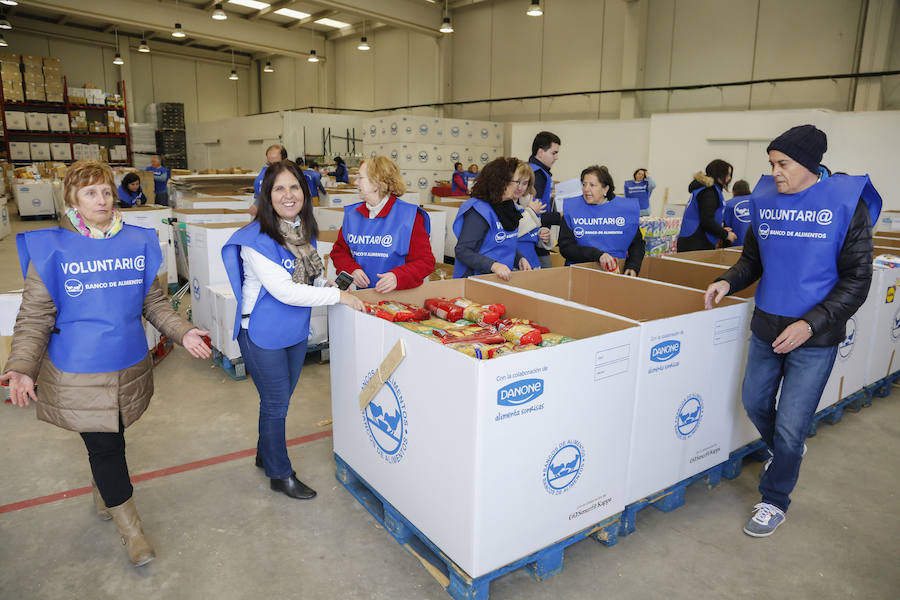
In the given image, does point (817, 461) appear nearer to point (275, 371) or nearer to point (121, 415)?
point (275, 371)

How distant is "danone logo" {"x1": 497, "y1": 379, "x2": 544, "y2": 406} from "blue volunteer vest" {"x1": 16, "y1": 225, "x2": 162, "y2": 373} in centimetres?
136

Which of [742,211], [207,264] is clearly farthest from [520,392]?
[742,211]

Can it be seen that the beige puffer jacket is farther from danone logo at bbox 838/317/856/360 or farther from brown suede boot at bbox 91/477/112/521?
danone logo at bbox 838/317/856/360

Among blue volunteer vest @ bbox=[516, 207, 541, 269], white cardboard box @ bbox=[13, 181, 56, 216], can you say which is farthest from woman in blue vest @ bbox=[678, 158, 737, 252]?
white cardboard box @ bbox=[13, 181, 56, 216]

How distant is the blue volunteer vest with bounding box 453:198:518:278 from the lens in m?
3.14

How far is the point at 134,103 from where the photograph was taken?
19.4 meters

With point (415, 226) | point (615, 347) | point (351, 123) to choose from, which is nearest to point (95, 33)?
point (351, 123)

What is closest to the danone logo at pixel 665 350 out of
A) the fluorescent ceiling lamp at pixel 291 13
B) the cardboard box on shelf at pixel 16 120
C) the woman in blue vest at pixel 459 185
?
the woman in blue vest at pixel 459 185

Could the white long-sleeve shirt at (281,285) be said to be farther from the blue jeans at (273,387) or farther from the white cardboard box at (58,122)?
the white cardboard box at (58,122)

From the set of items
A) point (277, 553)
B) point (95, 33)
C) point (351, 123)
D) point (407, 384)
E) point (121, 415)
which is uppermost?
point (95, 33)

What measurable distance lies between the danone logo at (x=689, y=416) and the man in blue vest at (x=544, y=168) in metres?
1.75

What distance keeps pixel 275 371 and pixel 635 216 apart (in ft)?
7.59

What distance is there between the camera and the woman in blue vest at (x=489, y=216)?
3.09 metres

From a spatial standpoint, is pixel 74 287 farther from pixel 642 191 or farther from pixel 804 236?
pixel 642 191
